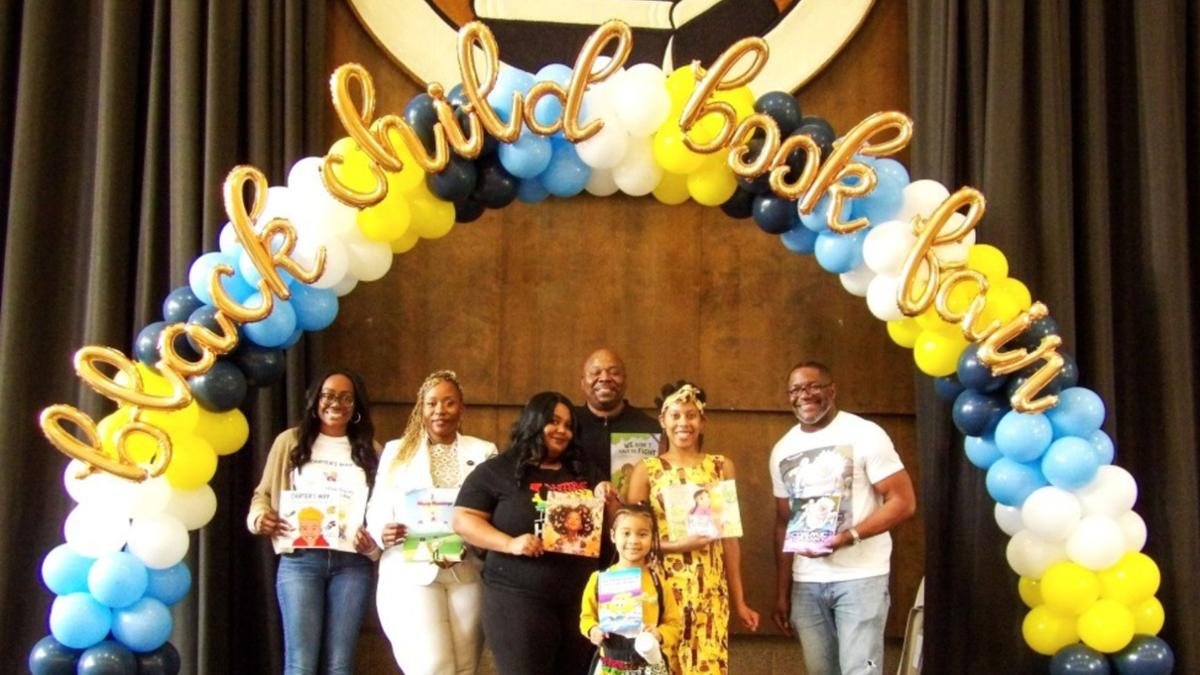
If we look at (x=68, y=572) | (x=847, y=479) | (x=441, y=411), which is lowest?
(x=68, y=572)

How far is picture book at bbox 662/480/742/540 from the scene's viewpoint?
3408 millimetres

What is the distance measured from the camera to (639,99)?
3545 mm

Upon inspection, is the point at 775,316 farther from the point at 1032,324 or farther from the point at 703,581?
the point at 703,581

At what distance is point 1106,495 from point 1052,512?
198mm

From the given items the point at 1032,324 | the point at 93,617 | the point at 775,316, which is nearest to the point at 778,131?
the point at 1032,324

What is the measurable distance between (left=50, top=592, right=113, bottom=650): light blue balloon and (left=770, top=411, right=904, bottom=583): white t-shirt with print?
211 cm

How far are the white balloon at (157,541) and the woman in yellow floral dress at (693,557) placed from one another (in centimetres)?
135

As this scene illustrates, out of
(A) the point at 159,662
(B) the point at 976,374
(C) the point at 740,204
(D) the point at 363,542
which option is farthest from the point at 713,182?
(A) the point at 159,662

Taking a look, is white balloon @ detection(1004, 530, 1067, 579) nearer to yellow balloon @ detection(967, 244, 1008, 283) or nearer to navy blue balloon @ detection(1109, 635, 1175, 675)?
navy blue balloon @ detection(1109, 635, 1175, 675)

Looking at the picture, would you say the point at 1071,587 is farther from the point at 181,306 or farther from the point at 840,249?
the point at 181,306

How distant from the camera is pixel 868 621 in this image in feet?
11.8

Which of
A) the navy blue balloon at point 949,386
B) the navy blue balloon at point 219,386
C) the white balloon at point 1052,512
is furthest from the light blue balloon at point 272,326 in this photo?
the white balloon at point 1052,512

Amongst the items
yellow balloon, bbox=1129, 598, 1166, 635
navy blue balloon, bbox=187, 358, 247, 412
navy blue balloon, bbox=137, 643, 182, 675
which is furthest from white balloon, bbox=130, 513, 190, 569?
yellow balloon, bbox=1129, 598, 1166, 635

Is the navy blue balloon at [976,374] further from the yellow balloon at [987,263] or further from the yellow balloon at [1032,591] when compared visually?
the yellow balloon at [1032,591]
